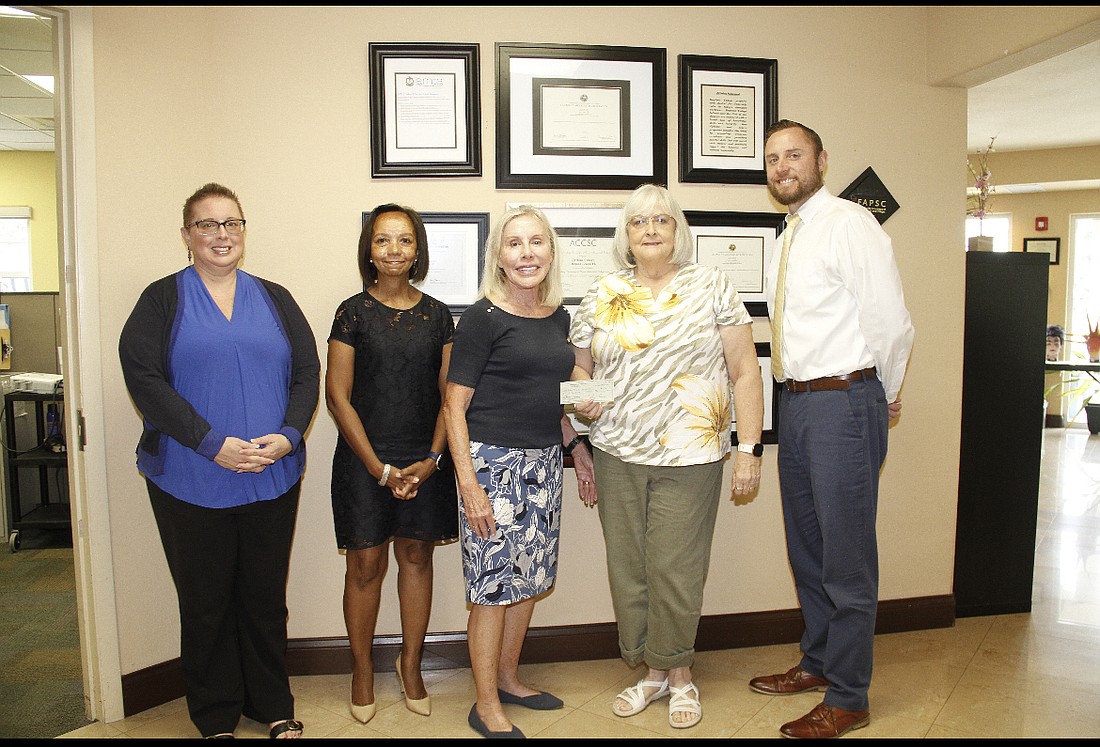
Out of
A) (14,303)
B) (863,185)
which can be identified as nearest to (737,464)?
(863,185)

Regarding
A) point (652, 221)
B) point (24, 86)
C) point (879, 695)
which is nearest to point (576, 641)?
point (879, 695)

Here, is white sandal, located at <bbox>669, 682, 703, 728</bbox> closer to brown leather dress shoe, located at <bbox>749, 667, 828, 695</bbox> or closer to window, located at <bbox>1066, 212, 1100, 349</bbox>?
brown leather dress shoe, located at <bbox>749, 667, 828, 695</bbox>

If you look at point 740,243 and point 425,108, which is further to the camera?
point 740,243

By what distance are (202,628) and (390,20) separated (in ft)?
7.14

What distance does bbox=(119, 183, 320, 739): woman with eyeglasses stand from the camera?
207 centimetres

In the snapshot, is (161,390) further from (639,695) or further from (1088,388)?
(1088,388)

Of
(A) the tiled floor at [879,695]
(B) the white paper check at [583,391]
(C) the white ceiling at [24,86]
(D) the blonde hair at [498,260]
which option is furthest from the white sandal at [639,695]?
(C) the white ceiling at [24,86]

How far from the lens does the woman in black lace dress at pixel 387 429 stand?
7.47 ft

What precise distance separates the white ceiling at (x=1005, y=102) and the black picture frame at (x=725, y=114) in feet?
7.91

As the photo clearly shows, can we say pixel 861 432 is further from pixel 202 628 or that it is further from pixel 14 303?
pixel 14 303

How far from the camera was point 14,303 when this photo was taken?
15.8 ft

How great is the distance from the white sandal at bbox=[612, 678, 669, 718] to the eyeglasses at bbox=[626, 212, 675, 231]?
150 centimetres

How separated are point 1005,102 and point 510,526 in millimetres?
6169

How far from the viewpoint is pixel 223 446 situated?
6.70ft
